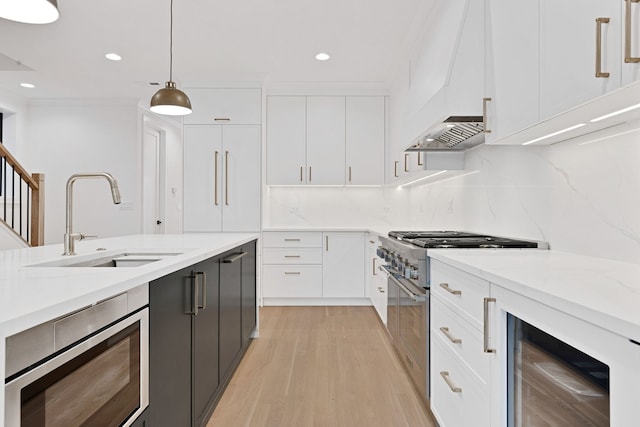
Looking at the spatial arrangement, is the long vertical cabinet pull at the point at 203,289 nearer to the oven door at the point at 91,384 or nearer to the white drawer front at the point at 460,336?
the oven door at the point at 91,384

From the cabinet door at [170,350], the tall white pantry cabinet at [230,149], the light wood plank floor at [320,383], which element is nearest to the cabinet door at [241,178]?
the tall white pantry cabinet at [230,149]

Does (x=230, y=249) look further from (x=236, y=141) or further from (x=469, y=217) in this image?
(x=236, y=141)

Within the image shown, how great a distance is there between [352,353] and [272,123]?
114 inches

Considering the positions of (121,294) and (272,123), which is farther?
(272,123)

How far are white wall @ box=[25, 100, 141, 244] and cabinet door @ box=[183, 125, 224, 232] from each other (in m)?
1.66

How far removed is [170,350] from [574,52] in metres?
1.69

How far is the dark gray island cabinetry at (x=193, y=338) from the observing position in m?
1.33

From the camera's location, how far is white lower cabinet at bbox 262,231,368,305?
4.47m

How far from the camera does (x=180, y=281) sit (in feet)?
5.10

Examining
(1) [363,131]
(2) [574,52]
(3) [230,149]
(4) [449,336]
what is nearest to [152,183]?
(3) [230,149]

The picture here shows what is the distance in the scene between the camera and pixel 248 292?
9.87 ft

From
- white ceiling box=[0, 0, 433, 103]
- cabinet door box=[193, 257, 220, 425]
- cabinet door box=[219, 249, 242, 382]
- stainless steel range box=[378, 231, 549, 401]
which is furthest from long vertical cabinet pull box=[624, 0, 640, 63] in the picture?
white ceiling box=[0, 0, 433, 103]

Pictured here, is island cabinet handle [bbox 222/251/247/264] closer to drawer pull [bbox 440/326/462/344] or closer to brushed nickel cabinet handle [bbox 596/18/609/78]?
drawer pull [bbox 440/326/462/344]

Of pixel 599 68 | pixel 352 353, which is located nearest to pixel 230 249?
pixel 352 353
